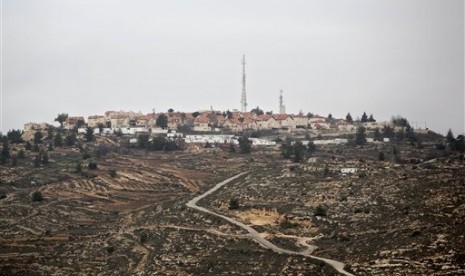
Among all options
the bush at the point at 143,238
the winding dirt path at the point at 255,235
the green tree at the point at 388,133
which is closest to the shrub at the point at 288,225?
the winding dirt path at the point at 255,235

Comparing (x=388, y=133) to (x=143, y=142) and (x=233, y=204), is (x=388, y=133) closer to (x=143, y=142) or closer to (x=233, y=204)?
(x=143, y=142)

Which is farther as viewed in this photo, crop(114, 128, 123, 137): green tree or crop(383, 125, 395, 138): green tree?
crop(383, 125, 395, 138): green tree

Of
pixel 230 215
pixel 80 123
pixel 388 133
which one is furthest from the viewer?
pixel 80 123

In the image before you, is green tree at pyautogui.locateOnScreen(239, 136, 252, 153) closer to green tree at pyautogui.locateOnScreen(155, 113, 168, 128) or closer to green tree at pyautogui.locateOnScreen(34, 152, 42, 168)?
green tree at pyautogui.locateOnScreen(34, 152, 42, 168)

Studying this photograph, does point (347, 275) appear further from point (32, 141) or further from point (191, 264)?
point (32, 141)

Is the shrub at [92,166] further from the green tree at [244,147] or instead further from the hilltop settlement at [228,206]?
the green tree at [244,147]

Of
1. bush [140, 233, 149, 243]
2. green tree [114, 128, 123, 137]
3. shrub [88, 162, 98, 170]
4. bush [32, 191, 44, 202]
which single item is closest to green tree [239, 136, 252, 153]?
shrub [88, 162, 98, 170]

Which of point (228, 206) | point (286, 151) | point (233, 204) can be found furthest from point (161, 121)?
point (233, 204)

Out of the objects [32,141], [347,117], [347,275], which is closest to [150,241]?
[347,275]
